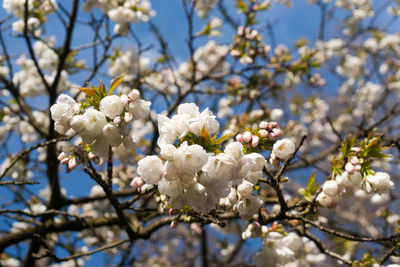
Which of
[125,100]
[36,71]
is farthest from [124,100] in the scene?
[36,71]

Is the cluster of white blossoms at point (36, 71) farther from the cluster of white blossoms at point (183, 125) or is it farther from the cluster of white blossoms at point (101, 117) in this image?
the cluster of white blossoms at point (183, 125)

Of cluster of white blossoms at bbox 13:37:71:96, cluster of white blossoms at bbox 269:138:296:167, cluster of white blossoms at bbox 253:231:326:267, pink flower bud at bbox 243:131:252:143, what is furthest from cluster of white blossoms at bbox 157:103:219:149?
cluster of white blossoms at bbox 13:37:71:96

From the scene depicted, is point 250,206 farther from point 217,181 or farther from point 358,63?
point 358,63

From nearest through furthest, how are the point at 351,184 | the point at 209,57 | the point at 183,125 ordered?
Result: the point at 183,125 → the point at 351,184 → the point at 209,57

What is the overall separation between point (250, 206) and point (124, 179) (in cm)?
193

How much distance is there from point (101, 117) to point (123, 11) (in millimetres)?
2123

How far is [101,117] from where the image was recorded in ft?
4.28

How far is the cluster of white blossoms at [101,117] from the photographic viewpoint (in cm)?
129

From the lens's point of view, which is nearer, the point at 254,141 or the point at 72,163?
the point at 254,141

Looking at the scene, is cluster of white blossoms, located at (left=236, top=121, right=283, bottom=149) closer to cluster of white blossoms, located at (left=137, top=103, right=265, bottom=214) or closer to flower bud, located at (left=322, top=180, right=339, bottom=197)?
cluster of white blossoms, located at (left=137, top=103, right=265, bottom=214)

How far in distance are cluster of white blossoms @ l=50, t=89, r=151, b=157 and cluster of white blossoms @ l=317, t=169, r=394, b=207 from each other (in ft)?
3.22

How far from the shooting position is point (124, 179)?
10.2ft

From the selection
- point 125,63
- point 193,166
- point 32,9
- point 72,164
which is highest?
point 32,9

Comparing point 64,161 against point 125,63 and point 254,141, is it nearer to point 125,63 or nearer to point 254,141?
point 254,141
